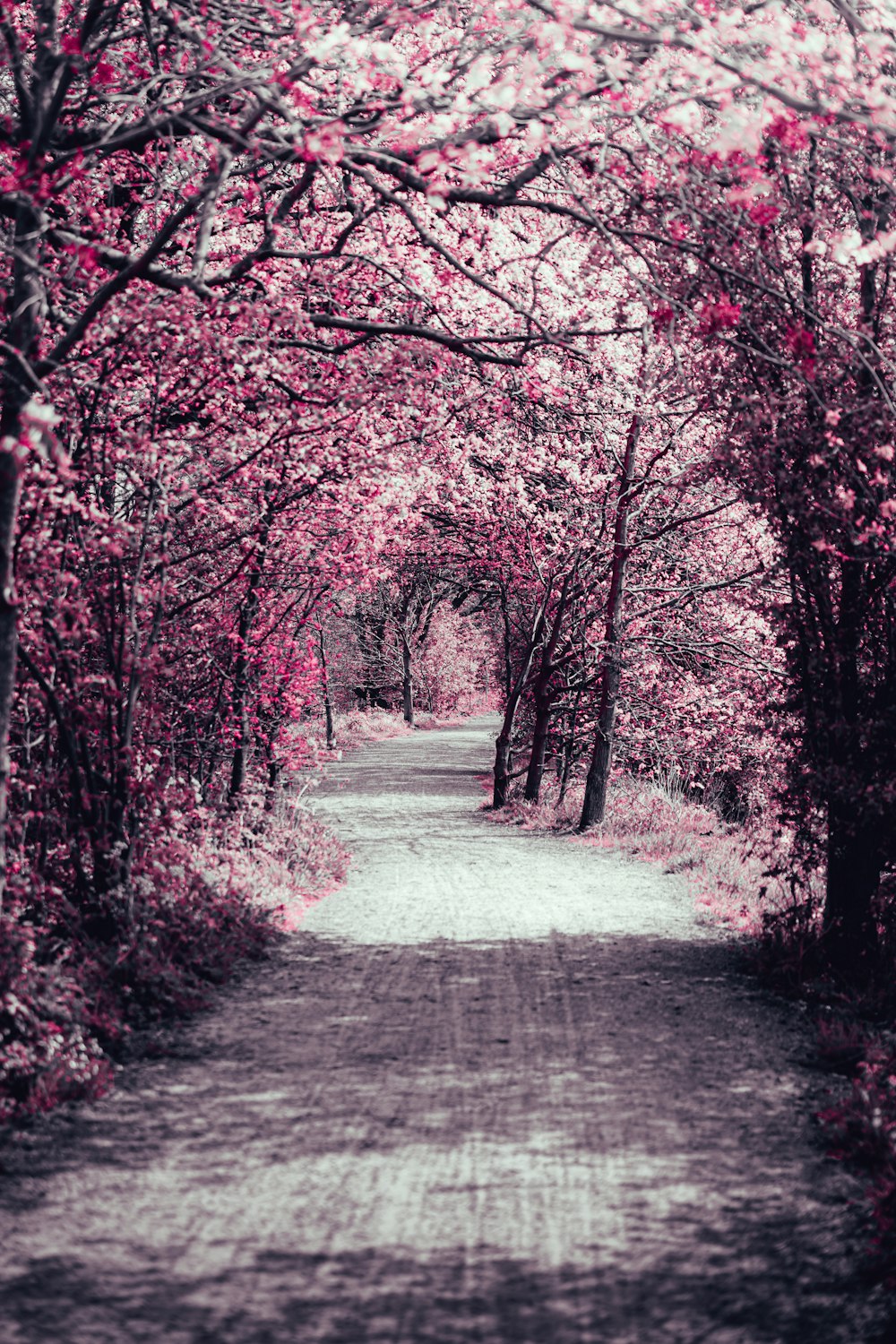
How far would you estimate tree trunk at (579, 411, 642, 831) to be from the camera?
16250mm

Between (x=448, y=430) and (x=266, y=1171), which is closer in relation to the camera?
(x=266, y=1171)

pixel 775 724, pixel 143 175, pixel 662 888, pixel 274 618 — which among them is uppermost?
pixel 143 175

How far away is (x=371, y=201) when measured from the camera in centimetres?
1080

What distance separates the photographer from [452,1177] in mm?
4566

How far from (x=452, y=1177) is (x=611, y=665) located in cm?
1209

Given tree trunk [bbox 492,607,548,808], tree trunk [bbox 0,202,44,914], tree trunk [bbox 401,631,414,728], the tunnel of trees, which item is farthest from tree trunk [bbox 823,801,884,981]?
tree trunk [bbox 401,631,414,728]

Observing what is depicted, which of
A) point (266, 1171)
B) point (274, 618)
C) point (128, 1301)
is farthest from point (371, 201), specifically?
point (128, 1301)

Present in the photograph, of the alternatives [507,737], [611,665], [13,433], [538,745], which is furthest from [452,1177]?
[507,737]

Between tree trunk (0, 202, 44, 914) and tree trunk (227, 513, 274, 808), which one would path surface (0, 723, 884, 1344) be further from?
tree trunk (227, 513, 274, 808)

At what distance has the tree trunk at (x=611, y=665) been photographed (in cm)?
1625

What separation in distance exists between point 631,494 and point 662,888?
7.09m

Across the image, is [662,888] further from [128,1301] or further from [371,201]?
[128,1301]

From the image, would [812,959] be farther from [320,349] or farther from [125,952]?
[320,349]

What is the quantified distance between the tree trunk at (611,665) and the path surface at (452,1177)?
8120 mm
